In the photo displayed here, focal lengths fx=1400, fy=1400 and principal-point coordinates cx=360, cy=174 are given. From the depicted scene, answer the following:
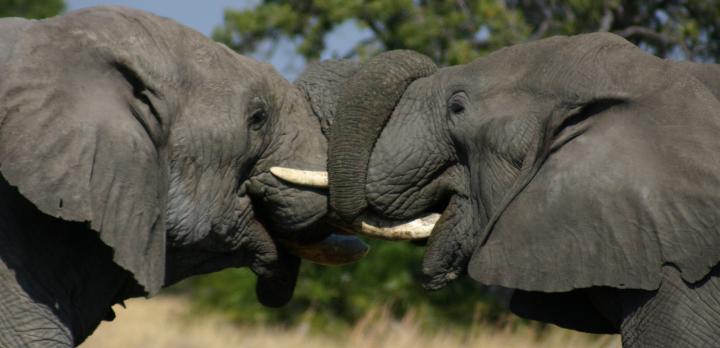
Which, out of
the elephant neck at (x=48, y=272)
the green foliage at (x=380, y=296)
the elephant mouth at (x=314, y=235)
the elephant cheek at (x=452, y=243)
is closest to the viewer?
the elephant neck at (x=48, y=272)

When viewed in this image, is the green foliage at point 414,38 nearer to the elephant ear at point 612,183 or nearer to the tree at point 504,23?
the tree at point 504,23

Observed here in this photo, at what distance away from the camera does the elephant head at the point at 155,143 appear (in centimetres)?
517

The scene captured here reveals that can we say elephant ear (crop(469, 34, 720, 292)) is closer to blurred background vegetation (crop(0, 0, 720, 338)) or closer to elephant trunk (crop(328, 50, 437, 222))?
elephant trunk (crop(328, 50, 437, 222))

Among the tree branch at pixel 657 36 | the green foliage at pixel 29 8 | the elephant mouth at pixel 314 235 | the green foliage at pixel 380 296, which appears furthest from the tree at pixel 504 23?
the green foliage at pixel 29 8

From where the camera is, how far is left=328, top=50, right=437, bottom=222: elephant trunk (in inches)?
234

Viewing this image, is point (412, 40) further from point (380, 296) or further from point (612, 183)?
point (612, 183)

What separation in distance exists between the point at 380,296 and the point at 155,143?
27.0ft

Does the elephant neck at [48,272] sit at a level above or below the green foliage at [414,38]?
above

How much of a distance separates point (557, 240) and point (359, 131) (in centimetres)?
101

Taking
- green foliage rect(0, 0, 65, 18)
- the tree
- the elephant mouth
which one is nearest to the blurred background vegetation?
the tree

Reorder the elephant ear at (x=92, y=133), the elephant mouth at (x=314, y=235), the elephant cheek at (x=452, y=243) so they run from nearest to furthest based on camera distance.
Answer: the elephant ear at (x=92, y=133) < the elephant cheek at (x=452, y=243) < the elephant mouth at (x=314, y=235)

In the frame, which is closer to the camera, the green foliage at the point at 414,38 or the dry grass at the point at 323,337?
the dry grass at the point at 323,337

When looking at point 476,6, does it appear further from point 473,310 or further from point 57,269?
point 57,269

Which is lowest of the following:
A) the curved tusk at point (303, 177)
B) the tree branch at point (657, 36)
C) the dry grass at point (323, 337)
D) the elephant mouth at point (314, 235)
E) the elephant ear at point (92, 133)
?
the dry grass at point (323, 337)
